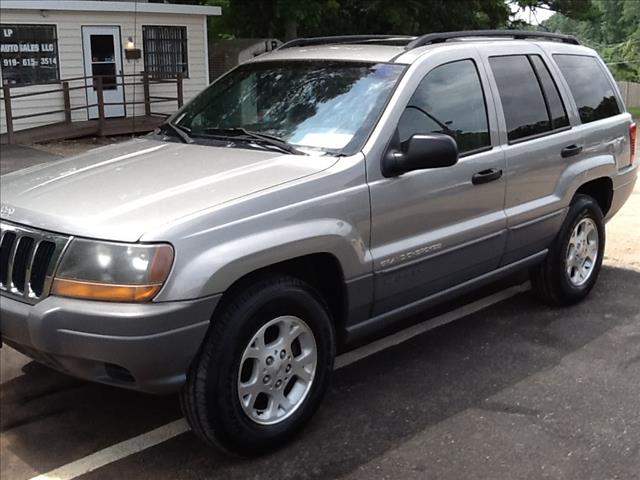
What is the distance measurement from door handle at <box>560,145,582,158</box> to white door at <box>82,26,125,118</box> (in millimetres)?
14406

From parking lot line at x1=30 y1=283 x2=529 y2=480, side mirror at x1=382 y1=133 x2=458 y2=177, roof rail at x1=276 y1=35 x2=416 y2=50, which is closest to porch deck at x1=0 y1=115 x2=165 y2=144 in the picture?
roof rail at x1=276 y1=35 x2=416 y2=50

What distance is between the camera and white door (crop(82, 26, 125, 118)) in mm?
18188

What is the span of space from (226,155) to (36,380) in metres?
1.68

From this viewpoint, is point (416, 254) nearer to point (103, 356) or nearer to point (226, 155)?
point (226, 155)

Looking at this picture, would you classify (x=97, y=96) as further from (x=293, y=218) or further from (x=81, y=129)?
(x=293, y=218)

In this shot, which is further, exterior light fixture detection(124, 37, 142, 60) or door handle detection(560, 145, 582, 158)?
exterior light fixture detection(124, 37, 142, 60)

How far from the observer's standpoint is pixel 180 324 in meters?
3.12

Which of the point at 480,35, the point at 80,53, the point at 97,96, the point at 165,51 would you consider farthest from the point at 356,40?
the point at 165,51

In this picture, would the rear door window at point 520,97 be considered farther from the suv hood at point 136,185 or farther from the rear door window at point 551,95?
the suv hood at point 136,185

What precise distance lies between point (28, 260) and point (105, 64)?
638 inches

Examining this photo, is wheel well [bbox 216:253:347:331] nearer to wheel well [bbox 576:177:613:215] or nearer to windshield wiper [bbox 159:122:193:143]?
windshield wiper [bbox 159:122:193:143]

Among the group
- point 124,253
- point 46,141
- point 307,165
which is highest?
point 307,165

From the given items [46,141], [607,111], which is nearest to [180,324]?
[607,111]

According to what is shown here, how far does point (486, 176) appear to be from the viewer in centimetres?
450
